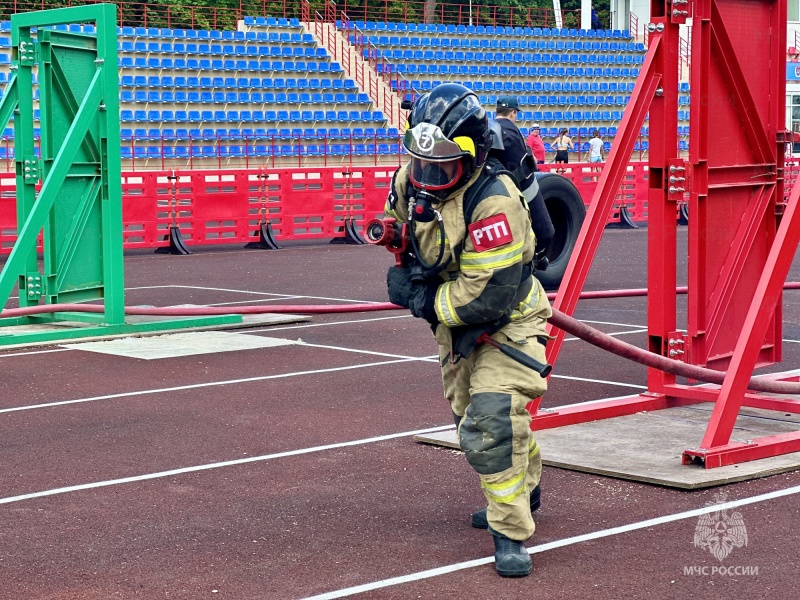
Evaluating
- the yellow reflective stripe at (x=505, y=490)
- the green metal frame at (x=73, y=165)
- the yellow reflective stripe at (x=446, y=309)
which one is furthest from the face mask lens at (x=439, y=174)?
the green metal frame at (x=73, y=165)

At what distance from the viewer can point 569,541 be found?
17.7ft

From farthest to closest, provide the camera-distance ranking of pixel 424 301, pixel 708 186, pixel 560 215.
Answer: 1. pixel 560 215
2. pixel 708 186
3. pixel 424 301

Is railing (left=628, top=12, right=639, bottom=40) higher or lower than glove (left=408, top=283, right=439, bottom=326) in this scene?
higher

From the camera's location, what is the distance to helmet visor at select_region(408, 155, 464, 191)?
4.94 meters

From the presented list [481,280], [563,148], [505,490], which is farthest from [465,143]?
[563,148]

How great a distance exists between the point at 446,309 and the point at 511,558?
996mm

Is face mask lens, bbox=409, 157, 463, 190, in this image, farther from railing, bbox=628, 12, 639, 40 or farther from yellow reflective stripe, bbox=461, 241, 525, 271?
railing, bbox=628, 12, 639, 40

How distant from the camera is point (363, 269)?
18.2 meters

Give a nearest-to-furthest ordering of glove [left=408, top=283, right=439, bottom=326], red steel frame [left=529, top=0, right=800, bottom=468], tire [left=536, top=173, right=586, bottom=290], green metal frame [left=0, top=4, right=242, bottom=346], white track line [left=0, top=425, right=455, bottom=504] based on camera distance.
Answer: glove [left=408, top=283, right=439, bottom=326] → white track line [left=0, top=425, right=455, bottom=504] → red steel frame [left=529, top=0, right=800, bottom=468] → green metal frame [left=0, top=4, right=242, bottom=346] → tire [left=536, top=173, right=586, bottom=290]

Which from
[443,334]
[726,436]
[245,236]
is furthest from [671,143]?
[245,236]

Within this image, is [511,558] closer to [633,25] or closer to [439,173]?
[439,173]

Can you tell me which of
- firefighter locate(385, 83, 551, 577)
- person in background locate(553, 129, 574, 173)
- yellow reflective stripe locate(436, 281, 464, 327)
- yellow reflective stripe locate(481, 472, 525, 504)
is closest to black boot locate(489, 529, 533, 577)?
firefighter locate(385, 83, 551, 577)

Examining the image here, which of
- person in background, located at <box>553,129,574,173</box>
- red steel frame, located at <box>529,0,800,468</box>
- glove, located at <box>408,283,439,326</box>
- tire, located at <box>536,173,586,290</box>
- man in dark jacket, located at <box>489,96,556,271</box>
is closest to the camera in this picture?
glove, located at <box>408,283,439,326</box>

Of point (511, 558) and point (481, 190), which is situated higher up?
point (481, 190)
